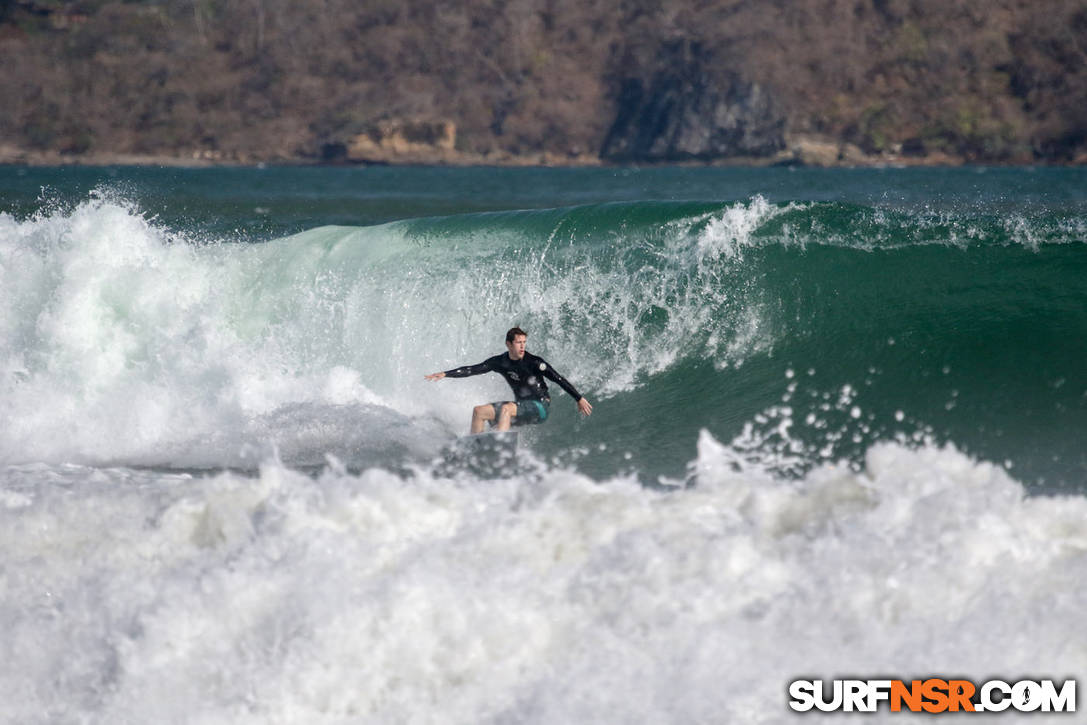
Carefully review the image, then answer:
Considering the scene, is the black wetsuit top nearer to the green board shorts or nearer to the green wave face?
the green board shorts

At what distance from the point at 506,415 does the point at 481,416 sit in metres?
0.19

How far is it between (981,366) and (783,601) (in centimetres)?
560

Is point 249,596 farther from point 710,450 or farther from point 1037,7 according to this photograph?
point 1037,7

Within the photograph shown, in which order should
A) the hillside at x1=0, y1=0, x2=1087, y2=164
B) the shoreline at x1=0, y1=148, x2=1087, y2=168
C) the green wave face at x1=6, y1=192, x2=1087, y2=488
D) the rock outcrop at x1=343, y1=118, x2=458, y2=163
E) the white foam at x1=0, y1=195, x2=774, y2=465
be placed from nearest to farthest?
1. the green wave face at x1=6, y1=192, x2=1087, y2=488
2. the white foam at x1=0, y1=195, x2=774, y2=465
3. the shoreline at x1=0, y1=148, x2=1087, y2=168
4. the hillside at x1=0, y1=0, x2=1087, y2=164
5. the rock outcrop at x1=343, y1=118, x2=458, y2=163

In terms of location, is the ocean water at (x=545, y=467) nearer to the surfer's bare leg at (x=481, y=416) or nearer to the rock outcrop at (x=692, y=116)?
the surfer's bare leg at (x=481, y=416)

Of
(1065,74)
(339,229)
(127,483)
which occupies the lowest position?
(127,483)

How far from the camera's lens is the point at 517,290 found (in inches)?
499

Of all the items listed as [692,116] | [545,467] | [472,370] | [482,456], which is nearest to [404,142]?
[692,116]

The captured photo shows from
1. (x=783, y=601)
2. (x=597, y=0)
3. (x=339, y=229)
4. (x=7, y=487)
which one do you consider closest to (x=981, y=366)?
(x=783, y=601)

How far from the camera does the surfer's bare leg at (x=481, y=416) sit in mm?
9227

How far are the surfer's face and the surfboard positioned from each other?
772 mm

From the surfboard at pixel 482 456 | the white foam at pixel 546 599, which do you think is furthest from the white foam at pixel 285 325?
the white foam at pixel 546 599

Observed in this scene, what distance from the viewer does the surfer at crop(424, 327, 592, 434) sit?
9.38 m

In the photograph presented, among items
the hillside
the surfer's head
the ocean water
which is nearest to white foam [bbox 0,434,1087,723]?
the ocean water
